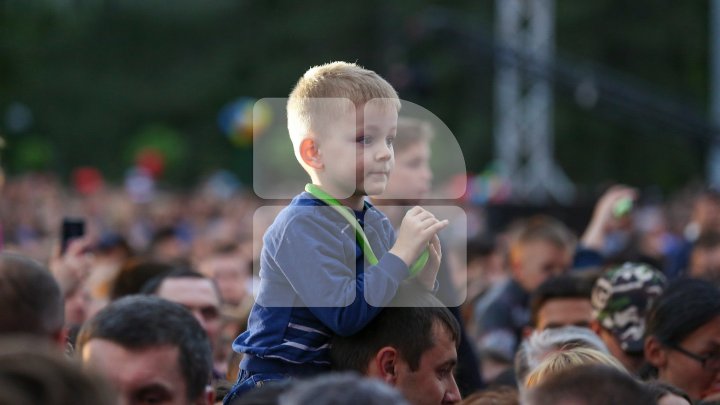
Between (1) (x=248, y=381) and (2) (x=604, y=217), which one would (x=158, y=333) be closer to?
(1) (x=248, y=381)

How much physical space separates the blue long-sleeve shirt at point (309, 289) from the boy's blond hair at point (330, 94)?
0.22 meters

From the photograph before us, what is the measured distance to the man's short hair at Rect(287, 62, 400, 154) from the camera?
3.87m

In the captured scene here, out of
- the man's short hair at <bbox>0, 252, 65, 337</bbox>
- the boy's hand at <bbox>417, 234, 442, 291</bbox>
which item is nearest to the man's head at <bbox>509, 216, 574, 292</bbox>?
the boy's hand at <bbox>417, 234, 442, 291</bbox>

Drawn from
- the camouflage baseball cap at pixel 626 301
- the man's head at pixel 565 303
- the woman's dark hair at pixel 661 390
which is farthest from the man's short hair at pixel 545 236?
the woman's dark hair at pixel 661 390

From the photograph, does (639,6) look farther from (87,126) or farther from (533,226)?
(533,226)

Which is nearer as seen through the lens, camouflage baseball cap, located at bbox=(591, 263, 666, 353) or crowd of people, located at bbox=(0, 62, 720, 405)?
crowd of people, located at bbox=(0, 62, 720, 405)

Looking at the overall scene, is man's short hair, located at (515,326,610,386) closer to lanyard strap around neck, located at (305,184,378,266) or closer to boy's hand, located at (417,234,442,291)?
boy's hand, located at (417,234,442,291)

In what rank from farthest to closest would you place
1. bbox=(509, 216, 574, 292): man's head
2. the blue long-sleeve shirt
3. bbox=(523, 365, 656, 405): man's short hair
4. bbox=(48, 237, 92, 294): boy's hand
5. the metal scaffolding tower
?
the metal scaffolding tower
bbox=(509, 216, 574, 292): man's head
bbox=(48, 237, 92, 294): boy's hand
the blue long-sleeve shirt
bbox=(523, 365, 656, 405): man's short hair

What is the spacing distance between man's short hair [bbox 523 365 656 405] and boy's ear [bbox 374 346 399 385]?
2.33 ft

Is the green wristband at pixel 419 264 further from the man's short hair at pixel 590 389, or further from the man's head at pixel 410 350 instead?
the man's short hair at pixel 590 389

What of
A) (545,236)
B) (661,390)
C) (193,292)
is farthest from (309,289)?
(545,236)

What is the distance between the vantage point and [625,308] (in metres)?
6.05

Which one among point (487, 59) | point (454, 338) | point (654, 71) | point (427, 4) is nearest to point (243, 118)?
point (487, 59)

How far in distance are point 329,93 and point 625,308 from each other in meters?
2.64
